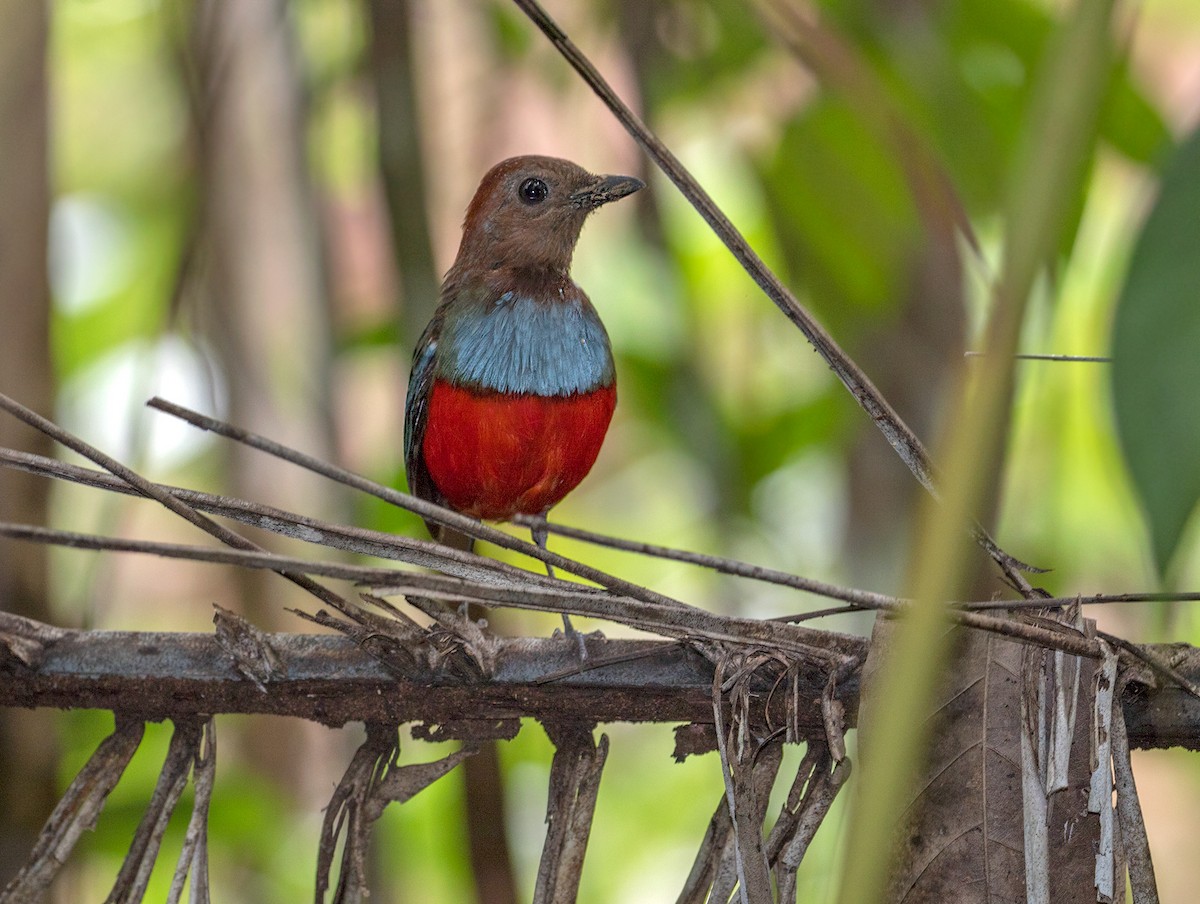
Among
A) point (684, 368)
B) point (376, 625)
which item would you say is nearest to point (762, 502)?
point (684, 368)

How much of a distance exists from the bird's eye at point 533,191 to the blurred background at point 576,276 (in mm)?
261

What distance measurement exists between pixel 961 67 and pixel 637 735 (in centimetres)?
278

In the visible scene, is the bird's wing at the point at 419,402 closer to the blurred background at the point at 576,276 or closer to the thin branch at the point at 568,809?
the blurred background at the point at 576,276

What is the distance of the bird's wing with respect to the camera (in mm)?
2555

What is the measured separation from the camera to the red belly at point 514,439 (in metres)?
2.45

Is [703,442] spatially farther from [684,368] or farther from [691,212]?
[691,212]

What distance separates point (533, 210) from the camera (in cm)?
268

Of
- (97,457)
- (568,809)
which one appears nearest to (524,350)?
(568,809)

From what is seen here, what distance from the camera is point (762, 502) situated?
373 centimetres

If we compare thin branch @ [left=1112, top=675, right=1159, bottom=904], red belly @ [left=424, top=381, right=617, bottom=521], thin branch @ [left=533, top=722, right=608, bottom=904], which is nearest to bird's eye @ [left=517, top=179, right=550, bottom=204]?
red belly @ [left=424, top=381, right=617, bottom=521]

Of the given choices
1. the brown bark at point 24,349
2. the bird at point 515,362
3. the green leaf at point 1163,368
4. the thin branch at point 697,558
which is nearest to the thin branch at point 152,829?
the brown bark at point 24,349

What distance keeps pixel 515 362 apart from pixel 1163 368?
5.69ft

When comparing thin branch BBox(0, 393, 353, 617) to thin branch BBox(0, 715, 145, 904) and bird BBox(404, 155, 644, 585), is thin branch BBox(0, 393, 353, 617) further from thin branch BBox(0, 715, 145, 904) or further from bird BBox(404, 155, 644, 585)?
bird BBox(404, 155, 644, 585)

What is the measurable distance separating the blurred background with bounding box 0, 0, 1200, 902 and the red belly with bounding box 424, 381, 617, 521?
0.43 m
